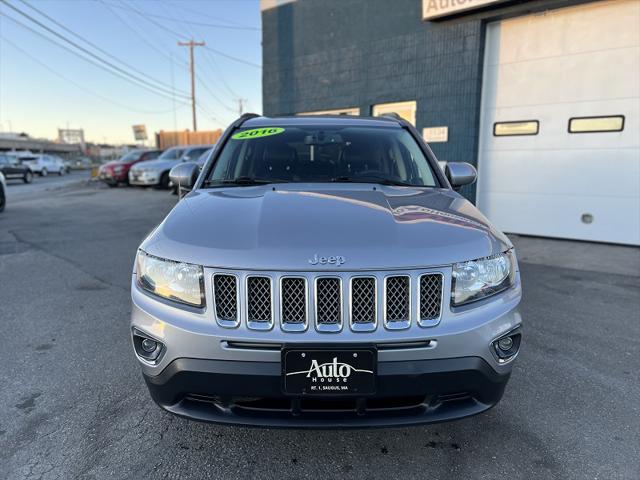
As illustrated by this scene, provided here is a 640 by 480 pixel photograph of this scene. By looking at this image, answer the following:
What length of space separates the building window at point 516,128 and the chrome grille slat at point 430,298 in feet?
23.9

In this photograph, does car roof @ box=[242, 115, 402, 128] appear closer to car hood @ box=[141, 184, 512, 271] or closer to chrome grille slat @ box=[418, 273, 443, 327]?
car hood @ box=[141, 184, 512, 271]

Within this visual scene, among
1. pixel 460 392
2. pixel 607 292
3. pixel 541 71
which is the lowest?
pixel 607 292

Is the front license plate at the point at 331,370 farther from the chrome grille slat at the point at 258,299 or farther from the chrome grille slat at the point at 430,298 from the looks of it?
the chrome grille slat at the point at 430,298

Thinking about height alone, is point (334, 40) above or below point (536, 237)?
above

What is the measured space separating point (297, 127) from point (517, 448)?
8.46 feet

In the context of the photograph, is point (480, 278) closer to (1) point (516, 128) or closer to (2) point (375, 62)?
(1) point (516, 128)

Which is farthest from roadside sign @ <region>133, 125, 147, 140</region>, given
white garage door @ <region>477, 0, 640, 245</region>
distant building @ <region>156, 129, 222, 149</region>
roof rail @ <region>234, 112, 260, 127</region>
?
roof rail @ <region>234, 112, 260, 127</region>

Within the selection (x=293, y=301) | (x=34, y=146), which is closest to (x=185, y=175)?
(x=293, y=301)

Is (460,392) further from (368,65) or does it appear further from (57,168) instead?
(57,168)

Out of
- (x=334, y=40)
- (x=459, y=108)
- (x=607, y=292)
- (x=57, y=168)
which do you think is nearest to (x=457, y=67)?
(x=459, y=108)

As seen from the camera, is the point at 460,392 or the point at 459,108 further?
the point at 459,108

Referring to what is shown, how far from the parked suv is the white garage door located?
26.2 metres

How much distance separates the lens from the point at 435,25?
29.5ft

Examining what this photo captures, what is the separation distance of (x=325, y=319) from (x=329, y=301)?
0.08 metres
